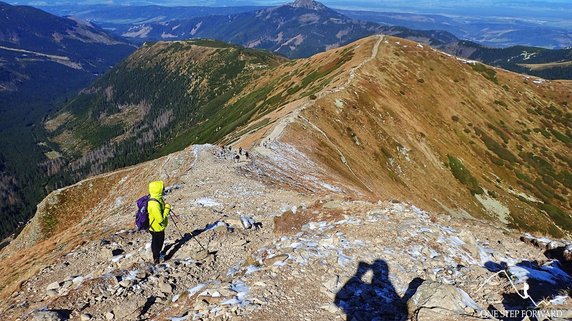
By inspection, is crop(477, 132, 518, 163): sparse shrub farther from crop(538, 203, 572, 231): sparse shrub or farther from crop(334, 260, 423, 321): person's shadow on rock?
crop(334, 260, 423, 321): person's shadow on rock

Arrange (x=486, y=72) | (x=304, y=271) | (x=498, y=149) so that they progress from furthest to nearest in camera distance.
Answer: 1. (x=486, y=72)
2. (x=498, y=149)
3. (x=304, y=271)

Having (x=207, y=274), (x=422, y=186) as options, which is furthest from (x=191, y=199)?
(x=422, y=186)

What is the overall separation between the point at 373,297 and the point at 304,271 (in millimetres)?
3301

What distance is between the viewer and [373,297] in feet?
56.8

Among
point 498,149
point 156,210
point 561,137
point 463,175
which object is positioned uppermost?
point 156,210

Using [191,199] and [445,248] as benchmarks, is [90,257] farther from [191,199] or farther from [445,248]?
[445,248]

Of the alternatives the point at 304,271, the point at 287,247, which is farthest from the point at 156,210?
the point at 304,271

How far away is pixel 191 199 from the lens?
32156 millimetres

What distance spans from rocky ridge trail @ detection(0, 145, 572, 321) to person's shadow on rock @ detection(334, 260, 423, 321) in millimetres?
54

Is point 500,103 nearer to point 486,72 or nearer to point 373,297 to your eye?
point 486,72

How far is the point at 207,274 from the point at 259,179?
20.4 m

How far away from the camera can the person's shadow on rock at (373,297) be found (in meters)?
15.8

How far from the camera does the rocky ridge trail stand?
15.8m

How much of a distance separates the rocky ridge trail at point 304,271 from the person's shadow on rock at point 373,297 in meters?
0.05
